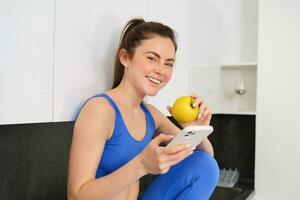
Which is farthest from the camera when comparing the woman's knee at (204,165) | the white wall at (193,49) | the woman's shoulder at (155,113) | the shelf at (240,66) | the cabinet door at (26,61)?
the shelf at (240,66)

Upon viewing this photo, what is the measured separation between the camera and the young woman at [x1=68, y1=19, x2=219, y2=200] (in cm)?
76

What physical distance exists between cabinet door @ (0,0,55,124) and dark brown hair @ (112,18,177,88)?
266 mm

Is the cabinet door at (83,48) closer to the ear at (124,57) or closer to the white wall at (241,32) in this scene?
the ear at (124,57)

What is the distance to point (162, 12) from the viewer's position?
3.99 ft

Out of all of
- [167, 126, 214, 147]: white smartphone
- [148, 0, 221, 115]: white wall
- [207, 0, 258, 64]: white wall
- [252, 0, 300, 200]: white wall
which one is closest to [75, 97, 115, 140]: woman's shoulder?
[167, 126, 214, 147]: white smartphone

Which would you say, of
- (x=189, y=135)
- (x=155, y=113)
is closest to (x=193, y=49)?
(x=155, y=113)

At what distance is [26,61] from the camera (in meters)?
0.70

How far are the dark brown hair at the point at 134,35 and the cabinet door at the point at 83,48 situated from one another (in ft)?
0.06

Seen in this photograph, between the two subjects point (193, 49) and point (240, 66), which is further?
point (240, 66)

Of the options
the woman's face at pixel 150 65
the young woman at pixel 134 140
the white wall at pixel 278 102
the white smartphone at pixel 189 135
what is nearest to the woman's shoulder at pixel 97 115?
the young woman at pixel 134 140

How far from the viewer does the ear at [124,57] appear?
97 cm

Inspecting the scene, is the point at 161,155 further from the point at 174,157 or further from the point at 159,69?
the point at 159,69

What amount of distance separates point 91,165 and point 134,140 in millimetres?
192

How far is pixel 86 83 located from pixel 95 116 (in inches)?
4.2
